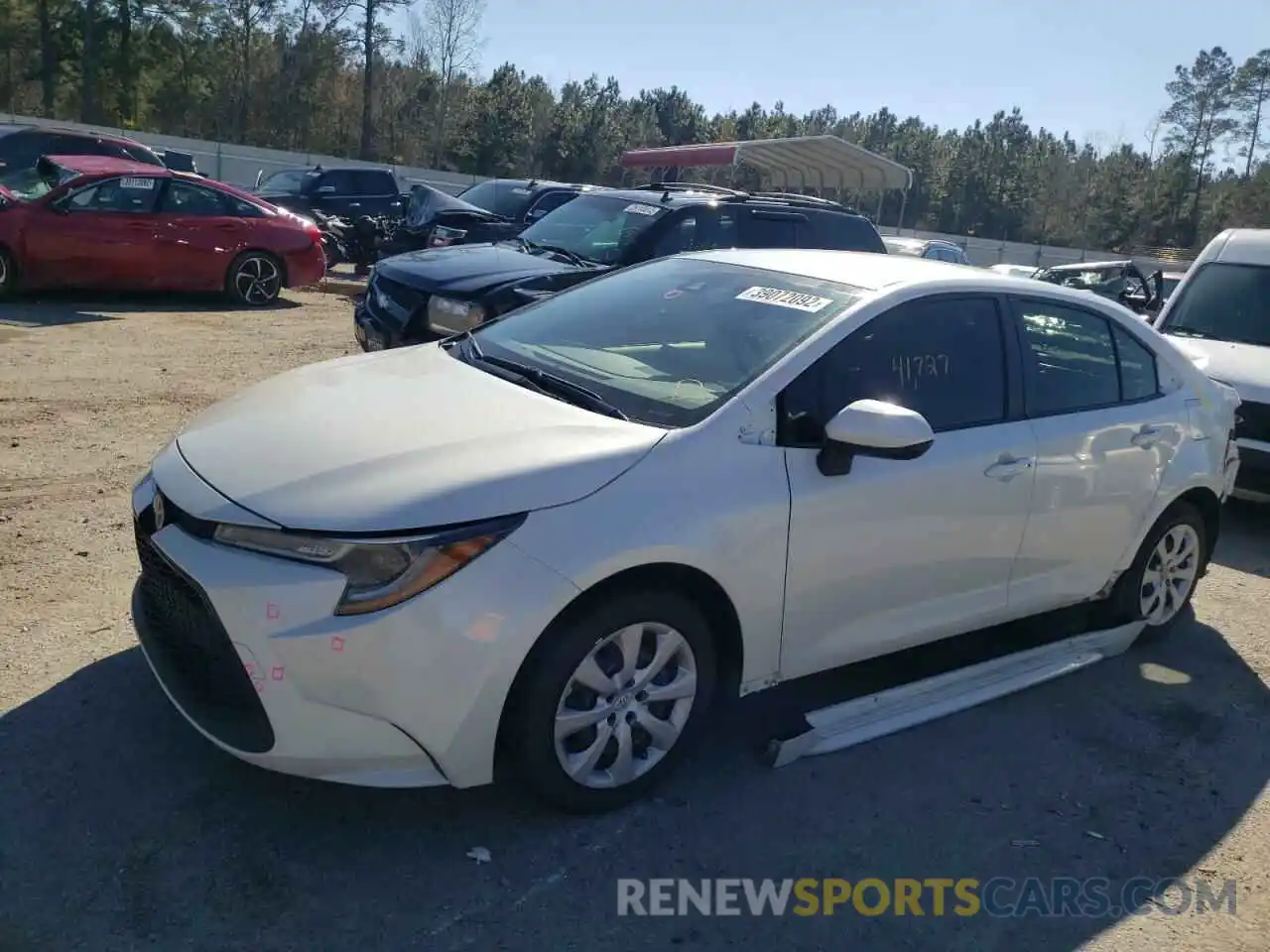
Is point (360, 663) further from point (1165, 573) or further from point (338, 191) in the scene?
point (338, 191)

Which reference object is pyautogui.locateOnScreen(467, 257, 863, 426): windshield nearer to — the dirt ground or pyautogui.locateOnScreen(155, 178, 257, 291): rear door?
the dirt ground

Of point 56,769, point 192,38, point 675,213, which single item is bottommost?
point 56,769

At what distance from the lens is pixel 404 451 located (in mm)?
3225

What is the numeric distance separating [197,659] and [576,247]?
256 inches

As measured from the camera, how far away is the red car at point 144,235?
11570 millimetres

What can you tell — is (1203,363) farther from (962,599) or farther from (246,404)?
(246,404)

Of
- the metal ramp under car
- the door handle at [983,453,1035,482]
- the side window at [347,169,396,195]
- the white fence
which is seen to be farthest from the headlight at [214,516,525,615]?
the white fence

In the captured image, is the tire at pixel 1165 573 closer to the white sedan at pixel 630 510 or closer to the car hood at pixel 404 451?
the white sedan at pixel 630 510

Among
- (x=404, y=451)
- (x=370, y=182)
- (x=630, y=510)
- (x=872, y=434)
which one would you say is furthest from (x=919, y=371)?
(x=370, y=182)

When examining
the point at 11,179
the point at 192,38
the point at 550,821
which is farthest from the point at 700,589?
the point at 192,38

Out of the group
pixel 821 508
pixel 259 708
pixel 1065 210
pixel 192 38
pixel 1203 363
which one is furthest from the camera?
pixel 1065 210

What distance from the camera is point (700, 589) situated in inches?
133

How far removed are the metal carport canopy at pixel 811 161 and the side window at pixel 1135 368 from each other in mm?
19443

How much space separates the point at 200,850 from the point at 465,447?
1319 mm
